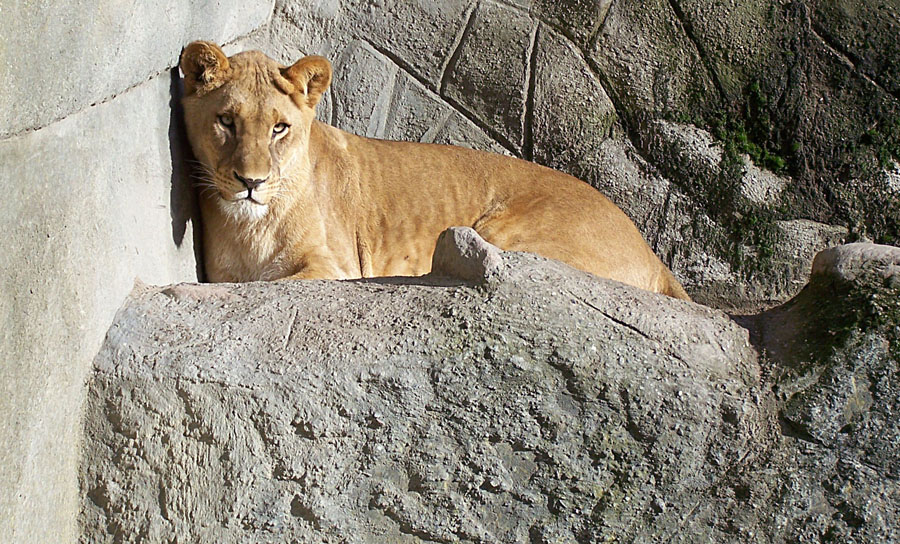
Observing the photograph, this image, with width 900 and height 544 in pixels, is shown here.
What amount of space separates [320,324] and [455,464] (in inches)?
18.7

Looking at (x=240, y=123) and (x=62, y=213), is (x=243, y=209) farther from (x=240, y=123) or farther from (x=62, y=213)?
(x=62, y=213)

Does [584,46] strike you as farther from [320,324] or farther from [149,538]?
[149,538]

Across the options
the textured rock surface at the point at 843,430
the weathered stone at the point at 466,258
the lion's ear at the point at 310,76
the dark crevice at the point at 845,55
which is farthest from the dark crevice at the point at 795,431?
the dark crevice at the point at 845,55

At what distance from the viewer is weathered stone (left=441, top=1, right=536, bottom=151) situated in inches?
178

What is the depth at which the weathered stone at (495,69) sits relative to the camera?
4516 mm

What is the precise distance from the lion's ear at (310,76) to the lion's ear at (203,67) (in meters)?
0.27

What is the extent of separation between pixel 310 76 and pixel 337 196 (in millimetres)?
608

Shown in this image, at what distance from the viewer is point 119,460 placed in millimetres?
2254

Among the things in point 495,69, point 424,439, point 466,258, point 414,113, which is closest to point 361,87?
point 414,113

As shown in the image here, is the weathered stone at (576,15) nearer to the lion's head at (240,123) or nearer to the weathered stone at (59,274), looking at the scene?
the lion's head at (240,123)

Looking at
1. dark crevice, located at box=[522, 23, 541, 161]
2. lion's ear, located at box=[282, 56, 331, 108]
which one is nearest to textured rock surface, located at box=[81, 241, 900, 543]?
lion's ear, located at box=[282, 56, 331, 108]

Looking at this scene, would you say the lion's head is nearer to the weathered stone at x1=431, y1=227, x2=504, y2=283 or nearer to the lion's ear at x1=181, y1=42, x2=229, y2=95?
the lion's ear at x1=181, y1=42, x2=229, y2=95

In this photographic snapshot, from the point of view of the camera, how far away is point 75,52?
207 centimetres

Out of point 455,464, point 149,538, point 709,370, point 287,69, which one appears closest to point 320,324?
point 455,464
